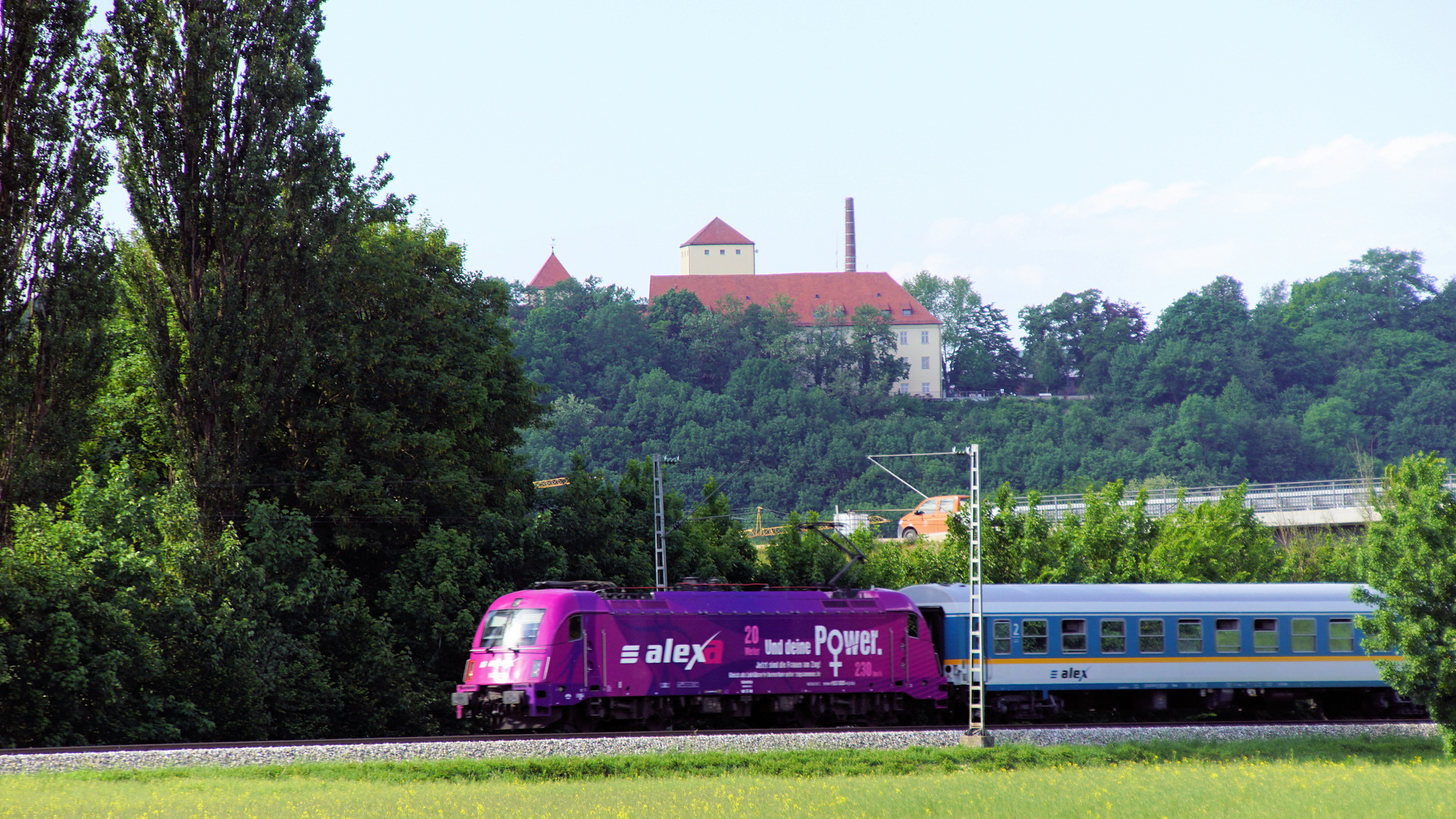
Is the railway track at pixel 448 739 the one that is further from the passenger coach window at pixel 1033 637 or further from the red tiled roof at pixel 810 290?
the red tiled roof at pixel 810 290

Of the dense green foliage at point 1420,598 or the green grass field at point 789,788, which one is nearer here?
the green grass field at point 789,788

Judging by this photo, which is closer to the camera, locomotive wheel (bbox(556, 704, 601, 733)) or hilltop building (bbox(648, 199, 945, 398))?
locomotive wheel (bbox(556, 704, 601, 733))

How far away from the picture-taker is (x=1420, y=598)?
25.3m

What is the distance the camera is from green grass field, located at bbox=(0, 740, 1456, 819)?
61.4 ft

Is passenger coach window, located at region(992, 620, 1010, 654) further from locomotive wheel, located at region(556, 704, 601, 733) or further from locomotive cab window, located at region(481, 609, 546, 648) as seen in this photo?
locomotive cab window, located at region(481, 609, 546, 648)

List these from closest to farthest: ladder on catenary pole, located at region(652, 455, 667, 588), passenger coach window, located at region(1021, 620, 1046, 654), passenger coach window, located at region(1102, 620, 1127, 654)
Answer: passenger coach window, located at region(1021, 620, 1046, 654) → passenger coach window, located at region(1102, 620, 1127, 654) → ladder on catenary pole, located at region(652, 455, 667, 588)

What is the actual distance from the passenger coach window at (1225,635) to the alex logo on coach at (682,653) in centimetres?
1123

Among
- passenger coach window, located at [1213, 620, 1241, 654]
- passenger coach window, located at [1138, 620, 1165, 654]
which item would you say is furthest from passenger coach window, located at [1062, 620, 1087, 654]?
passenger coach window, located at [1213, 620, 1241, 654]

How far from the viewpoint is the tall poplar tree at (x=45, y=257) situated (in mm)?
28469

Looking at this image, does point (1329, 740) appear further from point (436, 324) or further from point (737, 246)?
point (737, 246)

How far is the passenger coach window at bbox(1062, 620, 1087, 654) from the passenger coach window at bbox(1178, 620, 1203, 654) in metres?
2.19

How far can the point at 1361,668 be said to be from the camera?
101 ft

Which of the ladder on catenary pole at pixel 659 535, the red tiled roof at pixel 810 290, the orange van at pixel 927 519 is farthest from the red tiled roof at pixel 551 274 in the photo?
the ladder on catenary pole at pixel 659 535

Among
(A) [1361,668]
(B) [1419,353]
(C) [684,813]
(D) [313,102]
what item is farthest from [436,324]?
(B) [1419,353]
